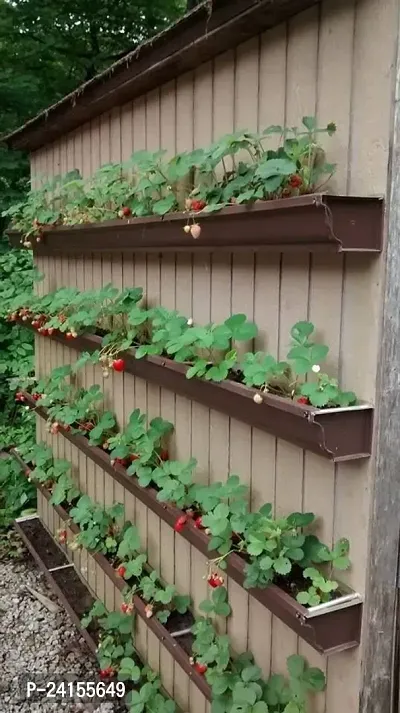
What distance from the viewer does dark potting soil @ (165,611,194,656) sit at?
2305mm

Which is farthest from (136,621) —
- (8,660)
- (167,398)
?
(167,398)

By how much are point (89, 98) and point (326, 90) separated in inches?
58.3

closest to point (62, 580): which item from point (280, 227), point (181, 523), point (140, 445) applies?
point (140, 445)

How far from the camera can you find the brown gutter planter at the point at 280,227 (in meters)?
1.33

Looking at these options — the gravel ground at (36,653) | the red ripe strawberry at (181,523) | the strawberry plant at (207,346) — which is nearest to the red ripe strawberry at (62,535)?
the gravel ground at (36,653)

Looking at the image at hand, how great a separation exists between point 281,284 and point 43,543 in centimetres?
296

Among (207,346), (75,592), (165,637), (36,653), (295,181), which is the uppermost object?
(295,181)

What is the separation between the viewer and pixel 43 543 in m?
3.99

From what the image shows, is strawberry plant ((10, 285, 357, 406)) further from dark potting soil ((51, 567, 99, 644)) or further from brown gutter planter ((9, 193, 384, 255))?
dark potting soil ((51, 567, 99, 644))

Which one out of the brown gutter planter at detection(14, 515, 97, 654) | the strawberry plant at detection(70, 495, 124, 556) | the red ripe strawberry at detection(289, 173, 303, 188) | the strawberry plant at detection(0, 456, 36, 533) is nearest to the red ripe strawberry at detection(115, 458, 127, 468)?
the strawberry plant at detection(70, 495, 124, 556)

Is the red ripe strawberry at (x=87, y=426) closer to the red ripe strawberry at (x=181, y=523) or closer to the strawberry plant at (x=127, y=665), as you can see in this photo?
the strawberry plant at (x=127, y=665)

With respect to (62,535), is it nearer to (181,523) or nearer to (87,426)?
(87,426)

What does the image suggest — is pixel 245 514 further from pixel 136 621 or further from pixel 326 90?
pixel 136 621

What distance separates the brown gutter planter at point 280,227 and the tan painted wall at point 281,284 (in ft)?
0.26
